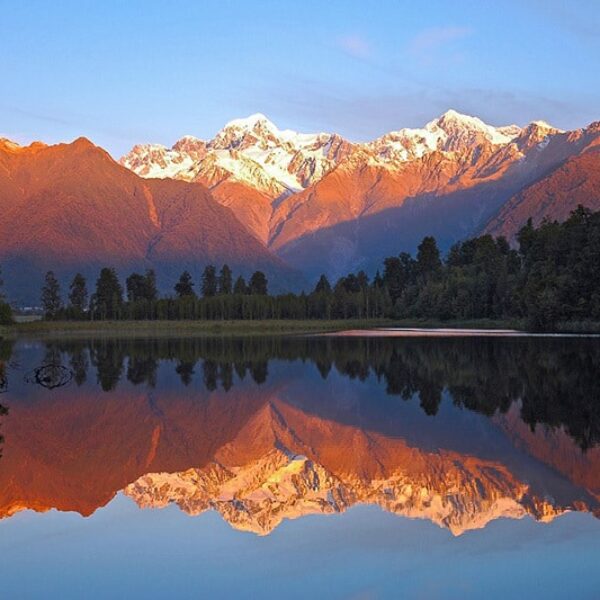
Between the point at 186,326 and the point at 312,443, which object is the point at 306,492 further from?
the point at 186,326

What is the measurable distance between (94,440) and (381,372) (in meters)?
28.0

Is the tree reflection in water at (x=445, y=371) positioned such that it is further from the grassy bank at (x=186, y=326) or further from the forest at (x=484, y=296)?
the grassy bank at (x=186, y=326)

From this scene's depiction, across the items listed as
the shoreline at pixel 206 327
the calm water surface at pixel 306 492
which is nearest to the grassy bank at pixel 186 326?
the shoreline at pixel 206 327

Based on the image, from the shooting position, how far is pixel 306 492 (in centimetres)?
2228

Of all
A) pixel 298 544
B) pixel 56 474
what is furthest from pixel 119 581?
pixel 56 474

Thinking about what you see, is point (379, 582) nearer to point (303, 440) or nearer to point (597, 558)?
point (597, 558)

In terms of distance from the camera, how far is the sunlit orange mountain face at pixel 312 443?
69.6 ft

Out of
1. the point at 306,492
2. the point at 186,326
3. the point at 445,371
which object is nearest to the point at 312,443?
the point at 306,492

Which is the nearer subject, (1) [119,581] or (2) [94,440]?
(1) [119,581]

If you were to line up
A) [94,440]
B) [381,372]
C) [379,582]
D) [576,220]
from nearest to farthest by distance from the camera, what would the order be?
[379,582] < [94,440] < [381,372] < [576,220]

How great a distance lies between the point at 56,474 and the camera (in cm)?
2530

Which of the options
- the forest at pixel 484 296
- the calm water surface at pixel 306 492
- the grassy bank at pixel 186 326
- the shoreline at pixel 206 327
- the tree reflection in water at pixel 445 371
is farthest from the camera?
the grassy bank at pixel 186 326

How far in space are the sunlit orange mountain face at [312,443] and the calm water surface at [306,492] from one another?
0.31 feet

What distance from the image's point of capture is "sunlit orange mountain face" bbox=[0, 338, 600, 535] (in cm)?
2122
